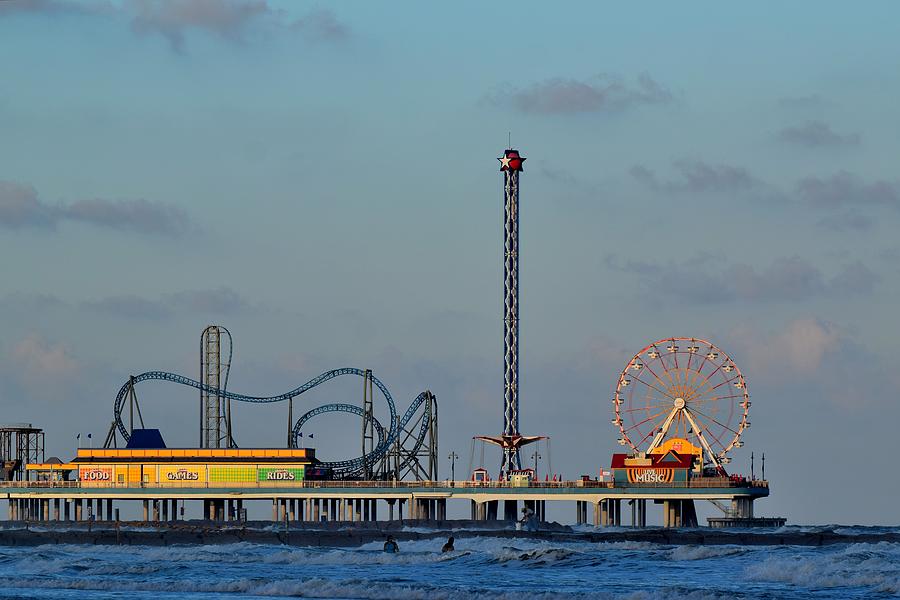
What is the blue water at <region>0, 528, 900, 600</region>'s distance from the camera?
2709 inches

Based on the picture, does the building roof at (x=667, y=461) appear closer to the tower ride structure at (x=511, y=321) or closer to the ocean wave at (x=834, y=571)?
the tower ride structure at (x=511, y=321)

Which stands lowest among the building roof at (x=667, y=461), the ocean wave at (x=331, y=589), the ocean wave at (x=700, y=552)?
the ocean wave at (x=331, y=589)

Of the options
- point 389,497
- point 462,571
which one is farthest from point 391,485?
point 462,571

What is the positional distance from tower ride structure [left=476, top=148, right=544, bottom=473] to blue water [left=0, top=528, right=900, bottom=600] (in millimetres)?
41779

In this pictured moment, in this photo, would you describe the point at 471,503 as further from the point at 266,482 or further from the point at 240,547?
the point at 240,547

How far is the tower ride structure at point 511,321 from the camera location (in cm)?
14062

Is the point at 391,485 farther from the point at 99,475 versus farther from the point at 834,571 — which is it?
the point at 834,571

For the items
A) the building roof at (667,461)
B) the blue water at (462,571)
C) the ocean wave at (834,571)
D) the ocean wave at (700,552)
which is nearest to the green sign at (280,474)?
the building roof at (667,461)

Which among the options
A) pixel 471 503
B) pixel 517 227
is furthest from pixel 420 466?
pixel 517 227

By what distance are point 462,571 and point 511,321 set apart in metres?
63.8

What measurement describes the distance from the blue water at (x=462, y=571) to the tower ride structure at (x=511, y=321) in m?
41.8

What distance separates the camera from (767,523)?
132500mm

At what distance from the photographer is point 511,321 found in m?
143

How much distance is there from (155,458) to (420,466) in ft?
65.9
